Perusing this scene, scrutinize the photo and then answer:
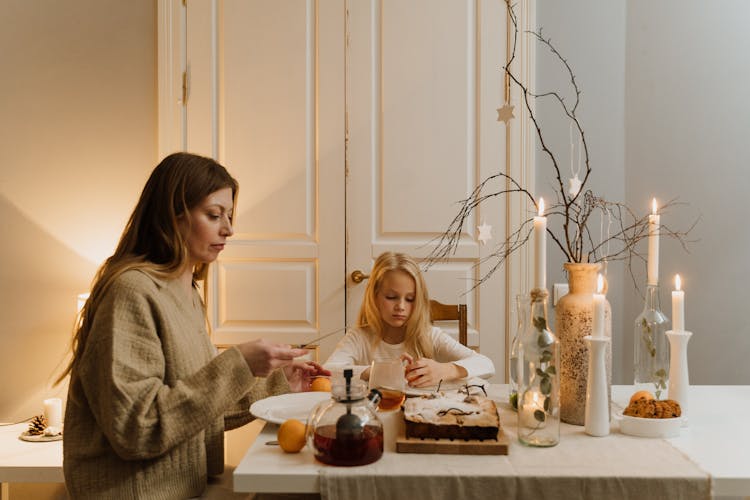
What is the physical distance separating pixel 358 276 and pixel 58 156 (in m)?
1.43

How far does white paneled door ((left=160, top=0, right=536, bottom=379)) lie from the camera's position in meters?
2.95

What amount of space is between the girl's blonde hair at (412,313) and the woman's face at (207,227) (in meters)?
0.76

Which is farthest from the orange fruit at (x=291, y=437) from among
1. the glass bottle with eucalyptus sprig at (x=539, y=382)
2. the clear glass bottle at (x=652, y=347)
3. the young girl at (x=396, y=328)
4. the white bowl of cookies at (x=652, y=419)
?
the young girl at (x=396, y=328)

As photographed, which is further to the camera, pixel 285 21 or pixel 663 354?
pixel 285 21

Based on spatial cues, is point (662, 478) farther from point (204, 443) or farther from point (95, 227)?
point (95, 227)

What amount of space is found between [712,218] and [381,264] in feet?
4.85

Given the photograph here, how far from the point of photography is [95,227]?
296 cm

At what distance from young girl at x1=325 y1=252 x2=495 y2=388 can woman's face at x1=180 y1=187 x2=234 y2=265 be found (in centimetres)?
65

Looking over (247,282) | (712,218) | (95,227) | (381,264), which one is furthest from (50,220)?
(712,218)

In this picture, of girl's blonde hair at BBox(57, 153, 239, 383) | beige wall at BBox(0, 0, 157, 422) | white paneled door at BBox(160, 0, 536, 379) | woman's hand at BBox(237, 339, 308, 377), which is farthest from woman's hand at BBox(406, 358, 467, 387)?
beige wall at BBox(0, 0, 157, 422)

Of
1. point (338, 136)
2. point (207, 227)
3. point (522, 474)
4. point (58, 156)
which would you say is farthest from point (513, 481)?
point (58, 156)

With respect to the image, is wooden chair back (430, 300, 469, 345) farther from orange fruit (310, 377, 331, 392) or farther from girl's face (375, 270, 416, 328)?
orange fruit (310, 377, 331, 392)

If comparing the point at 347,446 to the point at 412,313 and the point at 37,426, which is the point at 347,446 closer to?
the point at 412,313

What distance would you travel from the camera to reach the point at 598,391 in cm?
136
